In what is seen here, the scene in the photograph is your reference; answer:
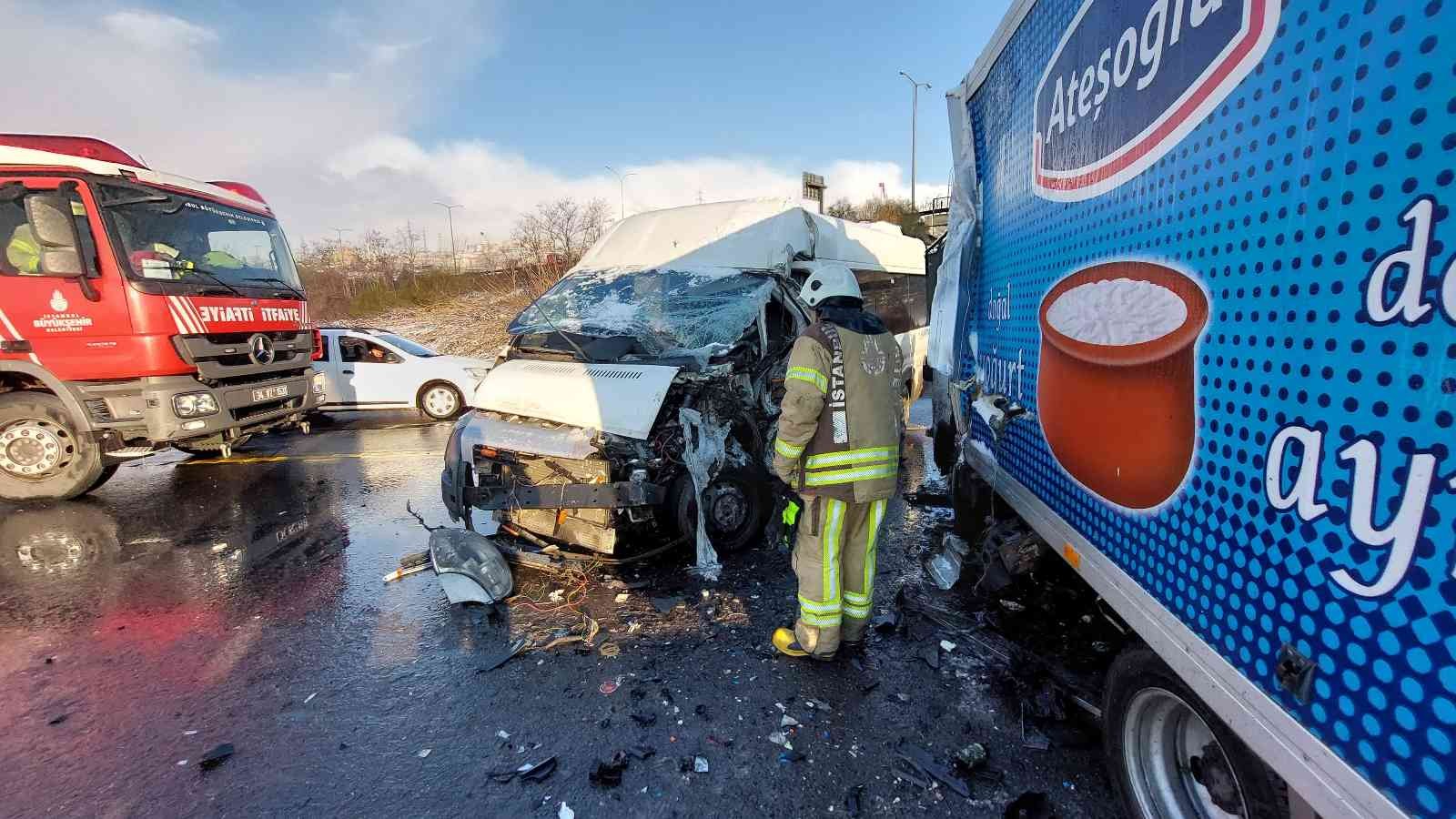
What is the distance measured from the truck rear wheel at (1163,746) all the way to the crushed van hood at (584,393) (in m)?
2.77

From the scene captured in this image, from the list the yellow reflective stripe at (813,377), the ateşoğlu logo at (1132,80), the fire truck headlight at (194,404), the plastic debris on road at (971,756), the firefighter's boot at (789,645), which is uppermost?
the ateşoğlu logo at (1132,80)

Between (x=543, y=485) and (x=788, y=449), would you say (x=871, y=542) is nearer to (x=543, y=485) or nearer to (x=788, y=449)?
(x=788, y=449)

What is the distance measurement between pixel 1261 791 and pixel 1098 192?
1878 mm

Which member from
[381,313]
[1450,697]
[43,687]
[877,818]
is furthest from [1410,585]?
[381,313]

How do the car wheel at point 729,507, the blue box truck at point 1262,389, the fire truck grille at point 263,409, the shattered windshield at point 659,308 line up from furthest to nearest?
the fire truck grille at point 263,409 → the shattered windshield at point 659,308 → the car wheel at point 729,507 → the blue box truck at point 1262,389

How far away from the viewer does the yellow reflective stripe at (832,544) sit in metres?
3.18

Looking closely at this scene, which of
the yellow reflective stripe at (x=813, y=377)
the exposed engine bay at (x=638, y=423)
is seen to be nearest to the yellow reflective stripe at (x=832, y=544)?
the yellow reflective stripe at (x=813, y=377)

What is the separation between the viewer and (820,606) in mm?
3203

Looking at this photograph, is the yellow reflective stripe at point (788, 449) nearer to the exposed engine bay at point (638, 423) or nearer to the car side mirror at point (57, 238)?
the exposed engine bay at point (638, 423)

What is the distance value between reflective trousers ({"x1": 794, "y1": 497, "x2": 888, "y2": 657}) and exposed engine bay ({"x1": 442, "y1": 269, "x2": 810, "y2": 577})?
3.77 feet

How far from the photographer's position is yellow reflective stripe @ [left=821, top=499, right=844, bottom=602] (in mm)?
3176

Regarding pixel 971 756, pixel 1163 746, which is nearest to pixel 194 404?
pixel 971 756

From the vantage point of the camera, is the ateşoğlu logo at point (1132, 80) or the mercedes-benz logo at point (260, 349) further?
the mercedes-benz logo at point (260, 349)

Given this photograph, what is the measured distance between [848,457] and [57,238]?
708 cm
